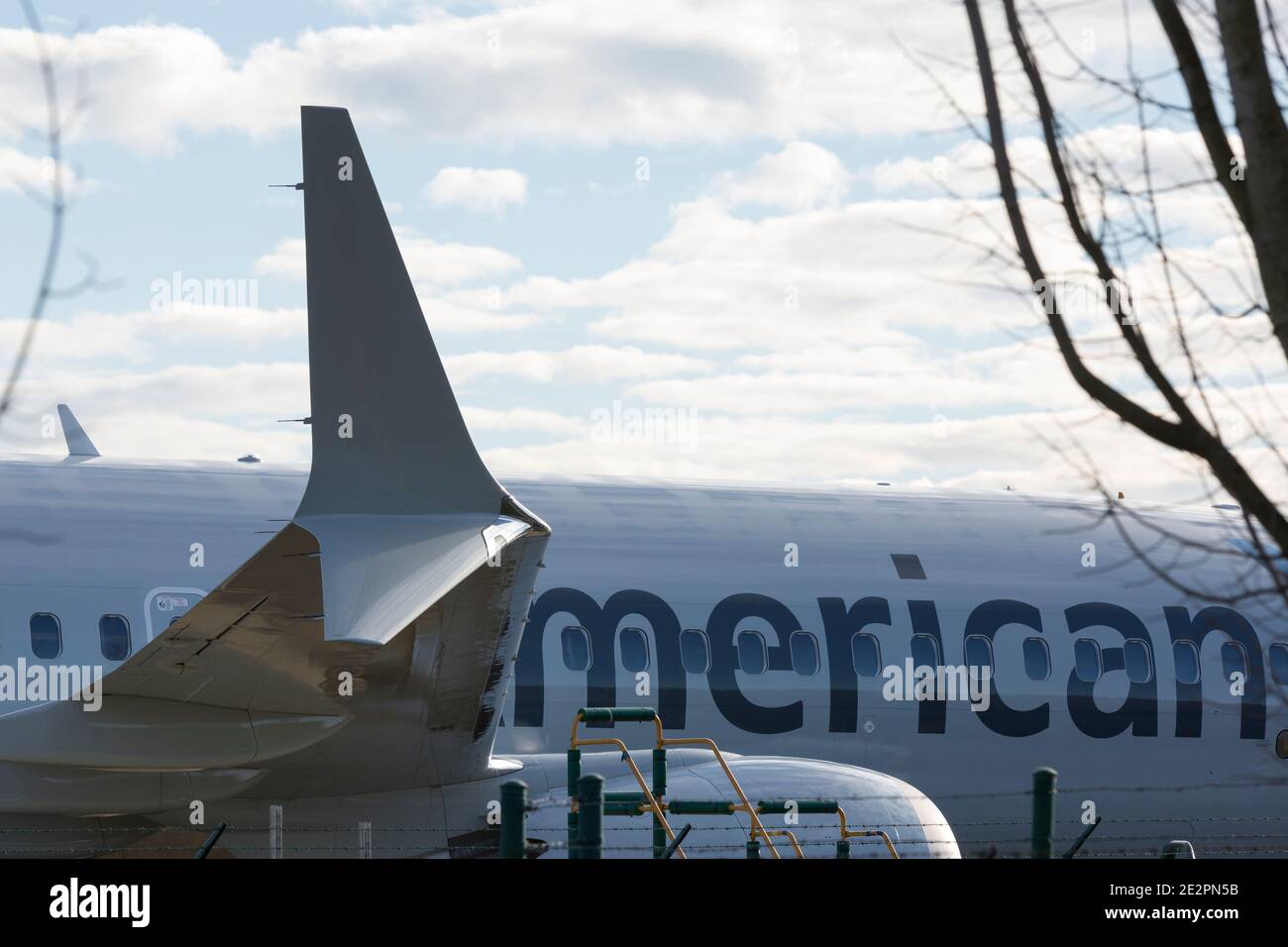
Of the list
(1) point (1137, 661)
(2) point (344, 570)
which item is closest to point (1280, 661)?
(1) point (1137, 661)

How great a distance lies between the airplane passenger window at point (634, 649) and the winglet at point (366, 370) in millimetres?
4691

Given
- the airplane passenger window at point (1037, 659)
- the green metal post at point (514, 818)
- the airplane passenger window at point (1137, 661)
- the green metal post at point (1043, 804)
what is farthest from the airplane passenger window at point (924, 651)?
the green metal post at point (514, 818)

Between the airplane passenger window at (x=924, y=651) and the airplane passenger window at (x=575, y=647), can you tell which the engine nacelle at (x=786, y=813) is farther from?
the airplane passenger window at (x=924, y=651)

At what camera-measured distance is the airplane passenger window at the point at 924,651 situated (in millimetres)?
13453

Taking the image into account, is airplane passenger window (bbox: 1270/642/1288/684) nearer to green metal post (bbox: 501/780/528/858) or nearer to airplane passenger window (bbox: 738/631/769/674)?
airplane passenger window (bbox: 738/631/769/674)

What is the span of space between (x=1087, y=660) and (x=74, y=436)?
9944mm

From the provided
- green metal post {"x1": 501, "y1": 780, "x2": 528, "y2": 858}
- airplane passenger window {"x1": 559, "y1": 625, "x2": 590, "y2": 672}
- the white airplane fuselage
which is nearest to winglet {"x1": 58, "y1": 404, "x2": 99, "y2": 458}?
the white airplane fuselage

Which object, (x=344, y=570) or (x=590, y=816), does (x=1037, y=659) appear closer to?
(x=344, y=570)

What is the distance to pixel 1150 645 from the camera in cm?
1402

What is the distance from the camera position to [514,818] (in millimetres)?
6438
